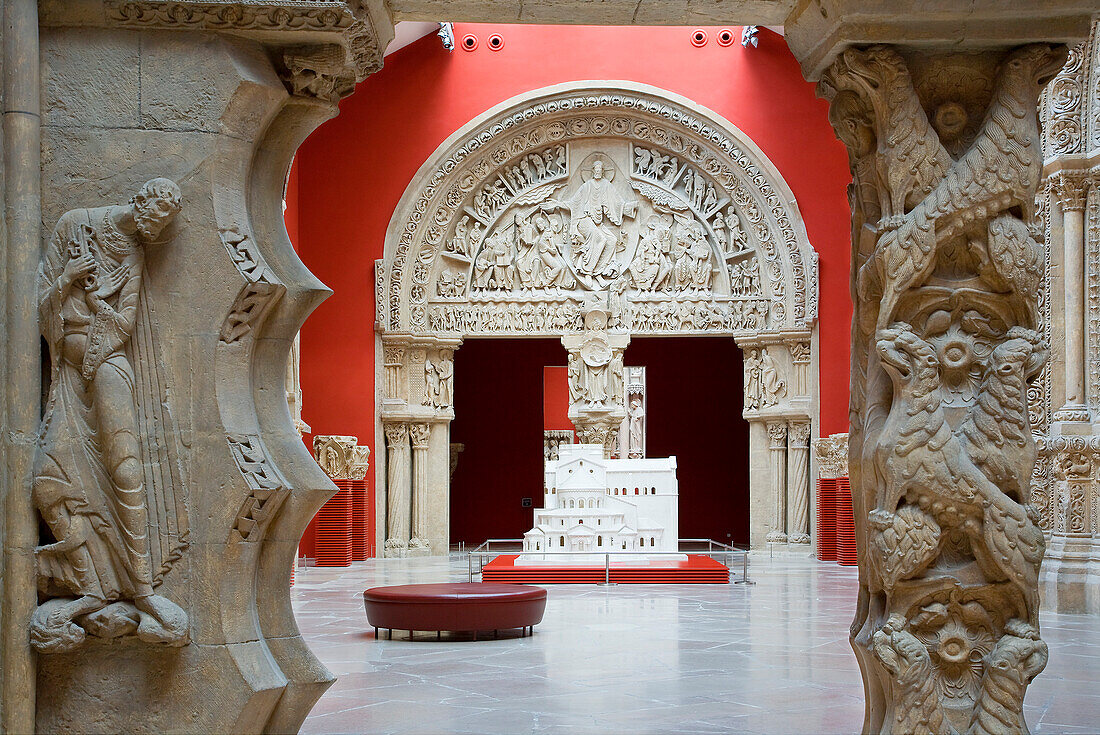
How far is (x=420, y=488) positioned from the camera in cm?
1853

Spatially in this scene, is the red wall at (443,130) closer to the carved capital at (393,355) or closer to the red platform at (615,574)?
the carved capital at (393,355)

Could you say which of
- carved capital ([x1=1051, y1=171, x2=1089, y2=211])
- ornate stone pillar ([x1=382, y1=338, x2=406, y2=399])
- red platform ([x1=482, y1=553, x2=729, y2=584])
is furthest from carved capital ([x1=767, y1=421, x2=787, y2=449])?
carved capital ([x1=1051, y1=171, x2=1089, y2=211])

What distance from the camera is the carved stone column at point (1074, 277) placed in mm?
10453

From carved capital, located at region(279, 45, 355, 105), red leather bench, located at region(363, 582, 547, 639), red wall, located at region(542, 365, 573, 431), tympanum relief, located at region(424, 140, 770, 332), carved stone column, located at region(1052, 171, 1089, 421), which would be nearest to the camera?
carved capital, located at region(279, 45, 355, 105)

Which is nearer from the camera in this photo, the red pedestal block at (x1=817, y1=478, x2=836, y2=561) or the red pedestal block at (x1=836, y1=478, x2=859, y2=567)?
the red pedestal block at (x1=836, y1=478, x2=859, y2=567)

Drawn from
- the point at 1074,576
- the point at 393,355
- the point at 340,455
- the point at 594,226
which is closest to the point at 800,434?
the point at 594,226

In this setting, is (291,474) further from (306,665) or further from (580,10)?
(580,10)

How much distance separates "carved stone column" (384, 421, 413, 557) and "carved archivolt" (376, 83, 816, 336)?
154 cm

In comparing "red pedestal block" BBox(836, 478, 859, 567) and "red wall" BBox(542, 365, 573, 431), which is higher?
"red wall" BBox(542, 365, 573, 431)

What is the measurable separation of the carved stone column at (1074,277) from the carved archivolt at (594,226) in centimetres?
747

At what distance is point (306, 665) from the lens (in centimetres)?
482

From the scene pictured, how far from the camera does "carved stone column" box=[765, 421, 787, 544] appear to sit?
60.1 ft

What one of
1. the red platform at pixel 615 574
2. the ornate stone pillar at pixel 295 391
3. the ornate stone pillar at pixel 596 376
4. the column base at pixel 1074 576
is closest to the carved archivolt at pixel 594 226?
the ornate stone pillar at pixel 596 376

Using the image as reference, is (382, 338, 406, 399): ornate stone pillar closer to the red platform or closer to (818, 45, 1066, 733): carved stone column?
the red platform
